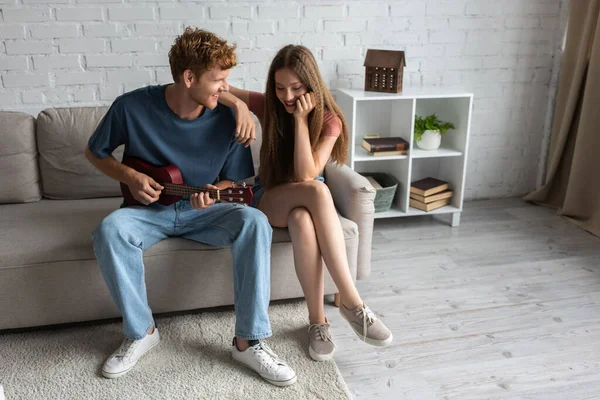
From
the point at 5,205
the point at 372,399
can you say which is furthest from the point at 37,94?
the point at 372,399

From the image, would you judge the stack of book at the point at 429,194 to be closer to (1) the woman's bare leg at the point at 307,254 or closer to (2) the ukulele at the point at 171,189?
(1) the woman's bare leg at the point at 307,254

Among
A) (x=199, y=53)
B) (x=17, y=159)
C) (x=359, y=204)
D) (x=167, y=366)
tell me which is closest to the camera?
(x=199, y=53)

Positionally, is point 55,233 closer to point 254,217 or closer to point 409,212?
point 254,217

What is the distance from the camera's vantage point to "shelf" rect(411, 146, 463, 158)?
300cm

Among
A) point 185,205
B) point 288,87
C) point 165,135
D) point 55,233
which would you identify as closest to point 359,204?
point 288,87

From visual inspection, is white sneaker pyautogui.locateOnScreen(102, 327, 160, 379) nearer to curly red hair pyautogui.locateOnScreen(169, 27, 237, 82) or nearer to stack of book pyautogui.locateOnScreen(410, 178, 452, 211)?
curly red hair pyautogui.locateOnScreen(169, 27, 237, 82)

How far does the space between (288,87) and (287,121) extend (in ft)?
0.56

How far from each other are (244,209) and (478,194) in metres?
1.99

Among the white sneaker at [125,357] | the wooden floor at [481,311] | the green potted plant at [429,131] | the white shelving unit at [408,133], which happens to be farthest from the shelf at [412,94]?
→ the white sneaker at [125,357]

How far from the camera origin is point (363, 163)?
10.8ft

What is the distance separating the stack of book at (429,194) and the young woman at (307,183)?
3.54ft

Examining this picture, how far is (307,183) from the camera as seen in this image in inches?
80.5

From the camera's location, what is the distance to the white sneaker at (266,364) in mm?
1870

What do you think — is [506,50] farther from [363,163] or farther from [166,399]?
[166,399]
